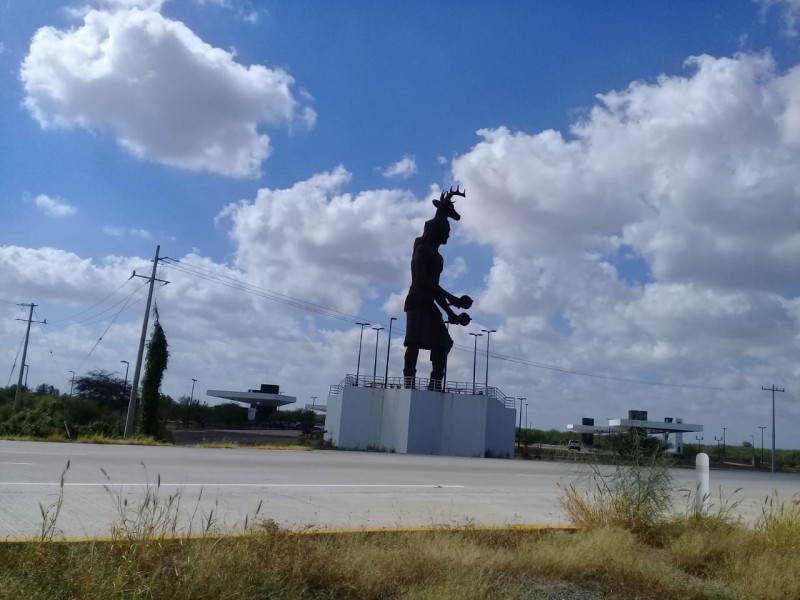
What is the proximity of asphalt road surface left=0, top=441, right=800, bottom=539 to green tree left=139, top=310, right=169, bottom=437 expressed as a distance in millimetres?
22071

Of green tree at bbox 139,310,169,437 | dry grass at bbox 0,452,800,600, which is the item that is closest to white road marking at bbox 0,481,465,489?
dry grass at bbox 0,452,800,600

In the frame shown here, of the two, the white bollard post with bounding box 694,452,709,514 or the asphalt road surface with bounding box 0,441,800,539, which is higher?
the white bollard post with bounding box 694,452,709,514

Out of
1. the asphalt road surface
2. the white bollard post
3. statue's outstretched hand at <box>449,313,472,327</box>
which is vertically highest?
statue's outstretched hand at <box>449,313,472,327</box>

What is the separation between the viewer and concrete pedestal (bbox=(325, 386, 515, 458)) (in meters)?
43.9

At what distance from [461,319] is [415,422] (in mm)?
7364

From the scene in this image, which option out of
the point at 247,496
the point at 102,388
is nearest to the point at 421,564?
the point at 247,496

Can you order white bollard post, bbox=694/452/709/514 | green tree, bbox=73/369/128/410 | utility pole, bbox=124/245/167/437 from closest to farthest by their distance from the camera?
white bollard post, bbox=694/452/709/514 < utility pole, bbox=124/245/167/437 < green tree, bbox=73/369/128/410

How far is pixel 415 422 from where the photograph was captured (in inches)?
1720

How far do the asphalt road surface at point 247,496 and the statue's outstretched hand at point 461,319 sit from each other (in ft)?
83.8

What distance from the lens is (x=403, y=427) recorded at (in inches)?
1726

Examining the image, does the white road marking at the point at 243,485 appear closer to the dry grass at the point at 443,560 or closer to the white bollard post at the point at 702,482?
the dry grass at the point at 443,560

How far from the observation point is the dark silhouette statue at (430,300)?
4575 cm

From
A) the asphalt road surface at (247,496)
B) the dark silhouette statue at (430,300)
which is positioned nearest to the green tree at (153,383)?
the dark silhouette statue at (430,300)

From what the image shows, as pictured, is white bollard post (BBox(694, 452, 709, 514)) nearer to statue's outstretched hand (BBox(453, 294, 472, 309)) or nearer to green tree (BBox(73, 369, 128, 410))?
statue's outstretched hand (BBox(453, 294, 472, 309))
